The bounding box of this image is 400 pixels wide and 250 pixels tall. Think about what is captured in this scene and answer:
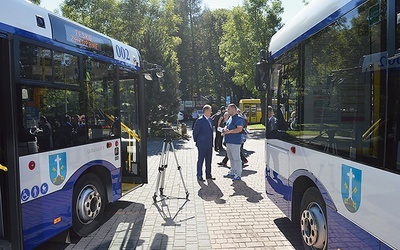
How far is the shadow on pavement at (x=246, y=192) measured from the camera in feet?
22.5

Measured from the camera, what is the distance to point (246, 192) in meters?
7.34

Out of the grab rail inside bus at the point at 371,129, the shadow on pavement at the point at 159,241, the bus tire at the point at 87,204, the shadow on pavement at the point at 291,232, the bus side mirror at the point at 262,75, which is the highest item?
the bus side mirror at the point at 262,75

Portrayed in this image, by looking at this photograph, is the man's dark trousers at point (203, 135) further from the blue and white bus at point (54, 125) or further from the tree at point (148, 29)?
the tree at point (148, 29)

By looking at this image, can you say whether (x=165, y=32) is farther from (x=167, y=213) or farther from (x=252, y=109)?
(x=167, y=213)

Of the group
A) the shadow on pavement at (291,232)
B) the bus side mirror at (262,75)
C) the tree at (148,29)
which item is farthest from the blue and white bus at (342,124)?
the tree at (148,29)

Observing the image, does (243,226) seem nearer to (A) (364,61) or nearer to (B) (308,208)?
(B) (308,208)

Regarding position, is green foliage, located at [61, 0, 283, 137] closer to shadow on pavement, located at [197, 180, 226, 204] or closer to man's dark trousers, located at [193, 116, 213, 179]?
man's dark trousers, located at [193, 116, 213, 179]

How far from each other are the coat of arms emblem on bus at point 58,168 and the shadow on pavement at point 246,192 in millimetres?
3819

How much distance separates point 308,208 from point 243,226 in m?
1.49

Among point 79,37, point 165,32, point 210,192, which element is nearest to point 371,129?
point 79,37

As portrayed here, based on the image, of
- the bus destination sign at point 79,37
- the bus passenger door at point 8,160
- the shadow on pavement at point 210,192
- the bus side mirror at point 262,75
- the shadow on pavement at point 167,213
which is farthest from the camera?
the shadow on pavement at point 210,192

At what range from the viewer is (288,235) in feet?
15.9

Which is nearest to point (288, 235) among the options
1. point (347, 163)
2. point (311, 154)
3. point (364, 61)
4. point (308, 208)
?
point (308, 208)

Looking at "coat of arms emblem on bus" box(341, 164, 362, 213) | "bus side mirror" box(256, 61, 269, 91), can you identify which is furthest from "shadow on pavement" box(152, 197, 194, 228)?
"coat of arms emblem on bus" box(341, 164, 362, 213)
